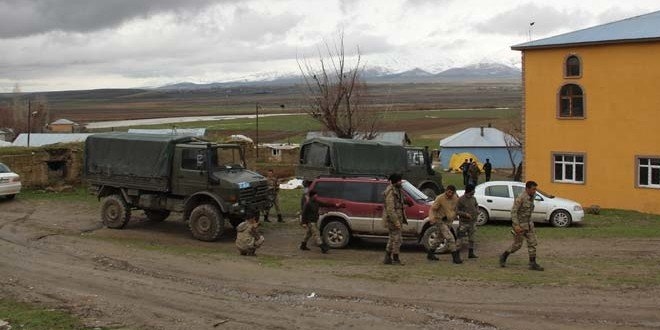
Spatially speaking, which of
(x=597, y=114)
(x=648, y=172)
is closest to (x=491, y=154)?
(x=597, y=114)

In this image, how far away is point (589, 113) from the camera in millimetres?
26875

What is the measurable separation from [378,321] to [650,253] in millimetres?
8735

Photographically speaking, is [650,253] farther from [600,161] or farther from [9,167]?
[9,167]

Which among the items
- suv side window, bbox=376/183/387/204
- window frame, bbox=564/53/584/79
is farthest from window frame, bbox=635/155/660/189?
suv side window, bbox=376/183/387/204

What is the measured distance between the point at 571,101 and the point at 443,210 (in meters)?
16.3

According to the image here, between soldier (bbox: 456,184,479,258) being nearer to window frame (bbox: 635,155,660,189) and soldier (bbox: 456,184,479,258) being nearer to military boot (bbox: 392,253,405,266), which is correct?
military boot (bbox: 392,253,405,266)

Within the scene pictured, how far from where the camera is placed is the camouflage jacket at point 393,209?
504 inches

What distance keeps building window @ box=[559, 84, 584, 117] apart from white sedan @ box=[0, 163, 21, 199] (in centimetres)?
2055

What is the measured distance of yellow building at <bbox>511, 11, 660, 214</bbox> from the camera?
83.9 ft

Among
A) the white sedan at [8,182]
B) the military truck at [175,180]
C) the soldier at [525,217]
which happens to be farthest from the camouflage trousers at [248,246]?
the white sedan at [8,182]

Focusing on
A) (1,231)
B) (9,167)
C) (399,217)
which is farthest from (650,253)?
(9,167)

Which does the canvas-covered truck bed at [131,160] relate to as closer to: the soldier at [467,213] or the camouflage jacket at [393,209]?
the camouflage jacket at [393,209]

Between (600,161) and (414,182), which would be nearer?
(414,182)

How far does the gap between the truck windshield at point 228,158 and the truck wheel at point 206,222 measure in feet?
3.70
